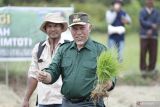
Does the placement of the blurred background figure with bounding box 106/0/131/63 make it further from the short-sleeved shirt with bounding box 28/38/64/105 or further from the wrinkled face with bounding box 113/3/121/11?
the short-sleeved shirt with bounding box 28/38/64/105

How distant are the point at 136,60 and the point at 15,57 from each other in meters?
7.03

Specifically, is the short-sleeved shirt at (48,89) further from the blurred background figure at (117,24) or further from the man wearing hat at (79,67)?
the blurred background figure at (117,24)

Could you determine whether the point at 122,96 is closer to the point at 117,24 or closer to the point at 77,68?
the point at 117,24

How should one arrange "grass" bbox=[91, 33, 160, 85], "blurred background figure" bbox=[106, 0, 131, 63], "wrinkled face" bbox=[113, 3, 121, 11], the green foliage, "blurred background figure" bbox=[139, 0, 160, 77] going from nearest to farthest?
the green foliage
"grass" bbox=[91, 33, 160, 85]
"blurred background figure" bbox=[139, 0, 160, 77]
"blurred background figure" bbox=[106, 0, 131, 63]
"wrinkled face" bbox=[113, 3, 121, 11]

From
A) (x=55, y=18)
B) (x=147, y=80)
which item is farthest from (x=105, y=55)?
(x=147, y=80)

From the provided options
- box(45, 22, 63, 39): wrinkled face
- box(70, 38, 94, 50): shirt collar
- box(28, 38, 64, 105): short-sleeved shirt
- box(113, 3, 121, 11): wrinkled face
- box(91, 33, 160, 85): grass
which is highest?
box(113, 3, 121, 11): wrinkled face

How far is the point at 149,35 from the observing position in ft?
50.6

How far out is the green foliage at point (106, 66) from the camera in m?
5.68

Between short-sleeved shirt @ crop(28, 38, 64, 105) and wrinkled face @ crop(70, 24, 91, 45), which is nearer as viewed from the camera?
wrinkled face @ crop(70, 24, 91, 45)

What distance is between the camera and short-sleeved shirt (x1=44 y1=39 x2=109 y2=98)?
596 centimetres

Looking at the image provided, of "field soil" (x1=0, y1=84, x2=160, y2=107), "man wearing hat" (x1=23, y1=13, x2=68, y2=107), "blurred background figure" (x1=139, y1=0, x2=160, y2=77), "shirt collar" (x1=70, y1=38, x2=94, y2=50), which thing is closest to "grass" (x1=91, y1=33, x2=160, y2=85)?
"blurred background figure" (x1=139, y1=0, x2=160, y2=77)

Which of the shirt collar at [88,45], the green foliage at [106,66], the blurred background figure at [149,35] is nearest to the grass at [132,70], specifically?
the blurred background figure at [149,35]

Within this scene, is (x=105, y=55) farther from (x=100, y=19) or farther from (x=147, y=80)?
(x=100, y=19)

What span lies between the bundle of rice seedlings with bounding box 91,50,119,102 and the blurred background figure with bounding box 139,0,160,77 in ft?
31.3
